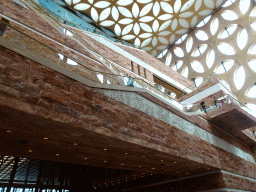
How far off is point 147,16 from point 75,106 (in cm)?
2975

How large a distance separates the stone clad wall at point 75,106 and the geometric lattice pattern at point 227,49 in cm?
2075

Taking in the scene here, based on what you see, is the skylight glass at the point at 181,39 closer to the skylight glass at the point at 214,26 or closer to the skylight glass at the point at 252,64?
the skylight glass at the point at 214,26

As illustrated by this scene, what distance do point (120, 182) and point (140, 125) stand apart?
12.5 m

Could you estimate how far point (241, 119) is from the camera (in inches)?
565

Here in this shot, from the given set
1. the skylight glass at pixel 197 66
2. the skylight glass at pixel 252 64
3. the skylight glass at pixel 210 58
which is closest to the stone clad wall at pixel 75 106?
the skylight glass at pixel 252 64

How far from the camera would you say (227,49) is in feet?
91.6

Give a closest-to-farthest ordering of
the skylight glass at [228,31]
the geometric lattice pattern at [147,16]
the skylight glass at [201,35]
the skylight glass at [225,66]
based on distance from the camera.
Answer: the skylight glass at [225,66] → the skylight glass at [228,31] → the geometric lattice pattern at [147,16] → the skylight glass at [201,35]

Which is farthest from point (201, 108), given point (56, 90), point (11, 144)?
point (11, 144)

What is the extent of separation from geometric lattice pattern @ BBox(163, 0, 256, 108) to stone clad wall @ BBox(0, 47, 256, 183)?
2075 centimetres

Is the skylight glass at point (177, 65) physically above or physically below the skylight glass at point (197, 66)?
above

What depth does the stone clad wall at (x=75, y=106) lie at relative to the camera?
5.33 m

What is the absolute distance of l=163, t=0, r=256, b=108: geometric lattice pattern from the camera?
24.8m

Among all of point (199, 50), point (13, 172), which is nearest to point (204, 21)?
point (199, 50)

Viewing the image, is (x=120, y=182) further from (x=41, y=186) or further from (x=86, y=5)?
Result: (x=86, y=5)
